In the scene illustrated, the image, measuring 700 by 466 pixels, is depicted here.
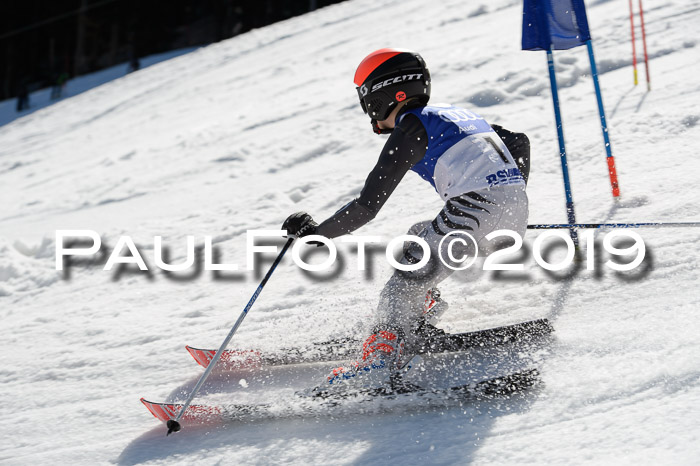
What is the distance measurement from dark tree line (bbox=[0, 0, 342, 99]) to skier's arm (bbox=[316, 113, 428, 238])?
2406cm

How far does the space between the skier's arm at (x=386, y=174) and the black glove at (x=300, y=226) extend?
5 centimetres

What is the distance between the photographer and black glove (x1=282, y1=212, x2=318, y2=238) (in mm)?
3016

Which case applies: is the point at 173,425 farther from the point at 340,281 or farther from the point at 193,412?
the point at 340,281

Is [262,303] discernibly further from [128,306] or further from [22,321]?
[22,321]

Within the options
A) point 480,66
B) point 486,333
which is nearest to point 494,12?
point 480,66

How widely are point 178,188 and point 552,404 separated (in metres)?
5.80

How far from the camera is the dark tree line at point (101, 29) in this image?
26531 mm

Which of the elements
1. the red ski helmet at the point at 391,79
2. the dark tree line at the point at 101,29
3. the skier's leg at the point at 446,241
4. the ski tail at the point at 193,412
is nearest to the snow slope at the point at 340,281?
the ski tail at the point at 193,412

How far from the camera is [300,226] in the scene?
9.92 feet

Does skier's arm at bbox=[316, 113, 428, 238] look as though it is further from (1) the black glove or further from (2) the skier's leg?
(2) the skier's leg

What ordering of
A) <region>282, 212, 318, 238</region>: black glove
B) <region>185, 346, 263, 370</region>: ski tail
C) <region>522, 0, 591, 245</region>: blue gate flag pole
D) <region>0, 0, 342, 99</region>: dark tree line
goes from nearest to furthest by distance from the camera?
<region>282, 212, 318, 238</region>: black glove, <region>185, 346, 263, 370</region>: ski tail, <region>522, 0, 591, 245</region>: blue gate flag pole, <region>0, 0, 342, 99</region>: dark tree line

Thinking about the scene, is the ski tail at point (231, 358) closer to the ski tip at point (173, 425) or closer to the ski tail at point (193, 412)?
the ski tail at point (193, 412)
